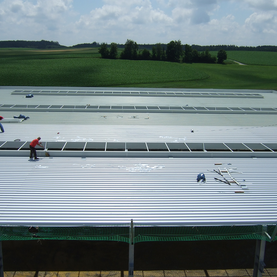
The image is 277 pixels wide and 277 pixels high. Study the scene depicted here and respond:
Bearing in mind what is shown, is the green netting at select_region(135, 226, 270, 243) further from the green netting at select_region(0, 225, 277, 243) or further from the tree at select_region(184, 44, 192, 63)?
the tree at select_region(184, 44, 192, 63)

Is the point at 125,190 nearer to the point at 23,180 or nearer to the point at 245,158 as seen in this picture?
the point at 23,180

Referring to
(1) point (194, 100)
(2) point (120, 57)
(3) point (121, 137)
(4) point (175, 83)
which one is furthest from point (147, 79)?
(3) point (121, 137)

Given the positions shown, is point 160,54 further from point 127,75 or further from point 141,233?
point 141,233

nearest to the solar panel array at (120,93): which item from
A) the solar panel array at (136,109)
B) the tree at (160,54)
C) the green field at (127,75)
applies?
the solar panel array at (136,109)

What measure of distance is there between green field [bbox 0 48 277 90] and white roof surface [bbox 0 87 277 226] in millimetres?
45634

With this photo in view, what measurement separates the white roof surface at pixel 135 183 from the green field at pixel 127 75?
45.6 m

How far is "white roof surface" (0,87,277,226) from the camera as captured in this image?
30.2 feet

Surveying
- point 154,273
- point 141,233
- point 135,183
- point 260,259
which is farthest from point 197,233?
point 135,183

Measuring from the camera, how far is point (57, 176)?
470 inches

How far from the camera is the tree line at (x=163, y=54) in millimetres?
97625

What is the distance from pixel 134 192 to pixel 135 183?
804 mm

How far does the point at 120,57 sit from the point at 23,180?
9149cm

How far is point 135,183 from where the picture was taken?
11.5 metres

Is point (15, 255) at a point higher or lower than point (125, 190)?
lower
